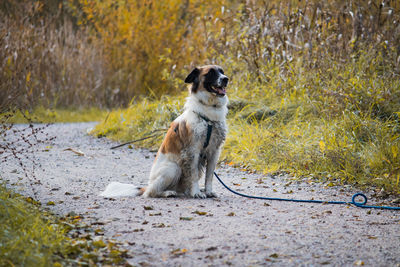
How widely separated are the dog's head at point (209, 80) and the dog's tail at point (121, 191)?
4.34 feet

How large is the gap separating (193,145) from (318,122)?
3.21m

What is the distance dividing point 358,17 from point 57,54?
9590 mm

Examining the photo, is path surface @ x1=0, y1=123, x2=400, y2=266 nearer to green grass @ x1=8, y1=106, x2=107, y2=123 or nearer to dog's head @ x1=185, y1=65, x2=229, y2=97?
dog's head @ x1=185, y1=65, x2=229, y2=97

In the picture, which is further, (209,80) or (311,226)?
(209,80)

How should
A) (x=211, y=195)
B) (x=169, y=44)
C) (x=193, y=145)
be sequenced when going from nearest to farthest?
(x=193, y=145) → (x=211, y=195) → (x=169, y=44)

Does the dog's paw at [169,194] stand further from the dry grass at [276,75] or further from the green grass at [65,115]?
the green grass at [65,115]

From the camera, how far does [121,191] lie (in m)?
5.24

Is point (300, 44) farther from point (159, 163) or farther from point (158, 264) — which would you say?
point (158, 264)

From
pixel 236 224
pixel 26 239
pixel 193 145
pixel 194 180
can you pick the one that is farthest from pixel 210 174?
pixel 26 239

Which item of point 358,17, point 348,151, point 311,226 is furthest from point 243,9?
point 311,226

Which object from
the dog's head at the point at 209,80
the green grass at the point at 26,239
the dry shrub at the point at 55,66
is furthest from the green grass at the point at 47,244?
the dry shrub at the point at 55,66

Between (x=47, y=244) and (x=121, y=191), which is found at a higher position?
(x=47, y=244)

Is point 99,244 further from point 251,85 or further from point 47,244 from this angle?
point 251,85

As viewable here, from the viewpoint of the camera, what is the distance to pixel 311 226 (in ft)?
13.1
